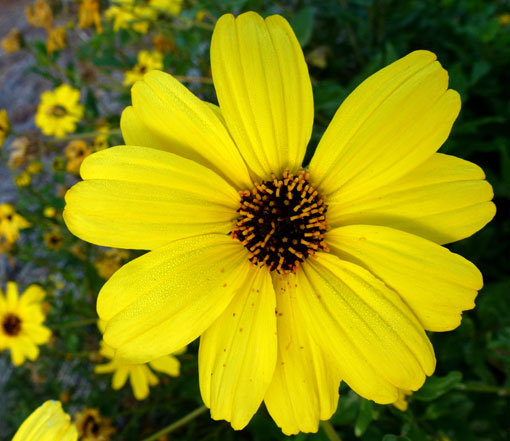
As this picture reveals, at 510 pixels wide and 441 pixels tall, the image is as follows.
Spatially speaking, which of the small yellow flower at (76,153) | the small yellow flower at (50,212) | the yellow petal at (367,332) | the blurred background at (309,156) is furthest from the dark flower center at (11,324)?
the yellow petal at (367,332)

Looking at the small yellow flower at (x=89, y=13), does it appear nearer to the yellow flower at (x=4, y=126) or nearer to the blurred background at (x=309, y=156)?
the blurred background at (x=309, y=156)

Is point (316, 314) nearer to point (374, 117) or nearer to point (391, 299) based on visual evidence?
point (391, 299)

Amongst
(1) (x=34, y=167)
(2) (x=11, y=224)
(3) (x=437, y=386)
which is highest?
A: (3) (x=437, y=386)

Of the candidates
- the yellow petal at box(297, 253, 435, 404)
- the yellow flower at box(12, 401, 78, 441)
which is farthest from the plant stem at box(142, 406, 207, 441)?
the yellow petal at box(297, 253, 435, 404)

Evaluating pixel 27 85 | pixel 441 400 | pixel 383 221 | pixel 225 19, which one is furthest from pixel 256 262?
pixel 27 85

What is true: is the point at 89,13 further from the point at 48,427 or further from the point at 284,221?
the point at 48,427

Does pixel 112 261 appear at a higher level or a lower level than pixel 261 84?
→ lower

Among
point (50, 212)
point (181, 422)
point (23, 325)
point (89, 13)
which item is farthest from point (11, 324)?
point (89, 13)
